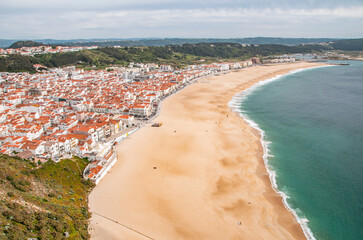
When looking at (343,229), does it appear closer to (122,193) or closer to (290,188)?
(290,188)

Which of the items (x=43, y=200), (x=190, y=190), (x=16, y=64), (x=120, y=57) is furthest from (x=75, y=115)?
(x=120, y=57)

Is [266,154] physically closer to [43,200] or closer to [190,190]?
[190,190]

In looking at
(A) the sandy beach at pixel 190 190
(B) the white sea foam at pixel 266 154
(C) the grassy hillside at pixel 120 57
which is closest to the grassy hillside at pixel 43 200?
(A) the sandy beach at pixel 190 190

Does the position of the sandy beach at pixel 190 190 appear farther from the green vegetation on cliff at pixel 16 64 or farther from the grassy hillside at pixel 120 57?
the grassy hillside at pixel 120 57

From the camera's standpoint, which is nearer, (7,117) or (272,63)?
(7,117)

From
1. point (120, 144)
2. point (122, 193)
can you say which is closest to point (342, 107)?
point (120, 144)

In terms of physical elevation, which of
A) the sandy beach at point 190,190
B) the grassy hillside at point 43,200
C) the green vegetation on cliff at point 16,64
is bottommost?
the sandy beach at point 190,190

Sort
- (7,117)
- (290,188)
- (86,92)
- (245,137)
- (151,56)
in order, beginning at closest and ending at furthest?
(290,188) < (245,137) < (7,117) < (86,92) < (151,56)
